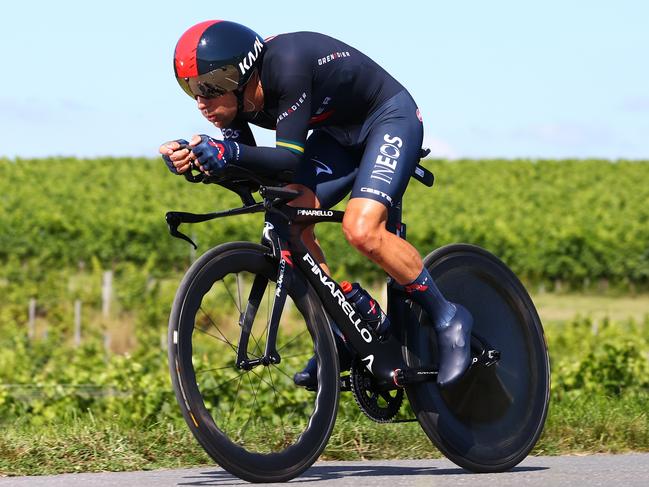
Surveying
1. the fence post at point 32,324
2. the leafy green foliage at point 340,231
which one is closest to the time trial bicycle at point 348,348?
the fence post at point 32,324

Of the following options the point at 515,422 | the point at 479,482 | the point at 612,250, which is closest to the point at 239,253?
the point at 479,482

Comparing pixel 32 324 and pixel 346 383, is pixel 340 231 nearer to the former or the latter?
pixel 32 324

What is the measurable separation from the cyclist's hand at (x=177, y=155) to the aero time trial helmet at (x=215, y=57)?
1.11 feet

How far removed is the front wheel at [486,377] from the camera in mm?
5867

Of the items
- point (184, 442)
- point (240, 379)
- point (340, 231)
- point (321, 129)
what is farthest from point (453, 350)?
point (340, 231)

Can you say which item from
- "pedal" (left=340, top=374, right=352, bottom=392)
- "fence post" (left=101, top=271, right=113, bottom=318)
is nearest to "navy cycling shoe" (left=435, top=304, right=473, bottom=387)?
"pedal" (left=340, top=374, right=352, bottom=392)

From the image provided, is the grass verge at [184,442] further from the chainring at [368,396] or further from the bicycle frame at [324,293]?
the bicycle frame at [324,293]

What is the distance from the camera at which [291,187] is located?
5668 mm

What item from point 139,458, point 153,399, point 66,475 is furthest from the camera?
point 153,399

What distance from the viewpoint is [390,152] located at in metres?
5.52

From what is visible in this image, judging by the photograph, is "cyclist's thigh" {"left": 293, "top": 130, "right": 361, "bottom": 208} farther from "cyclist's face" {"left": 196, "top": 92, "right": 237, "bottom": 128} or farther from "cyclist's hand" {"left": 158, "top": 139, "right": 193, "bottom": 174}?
"cyclist's hand" {"left": 158, "top": 139, "right": 193, "bottom": 174}

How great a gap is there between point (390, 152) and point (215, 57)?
959mm

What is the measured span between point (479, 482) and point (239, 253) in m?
1.48

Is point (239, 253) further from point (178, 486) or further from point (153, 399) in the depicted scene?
point (153, 399)
